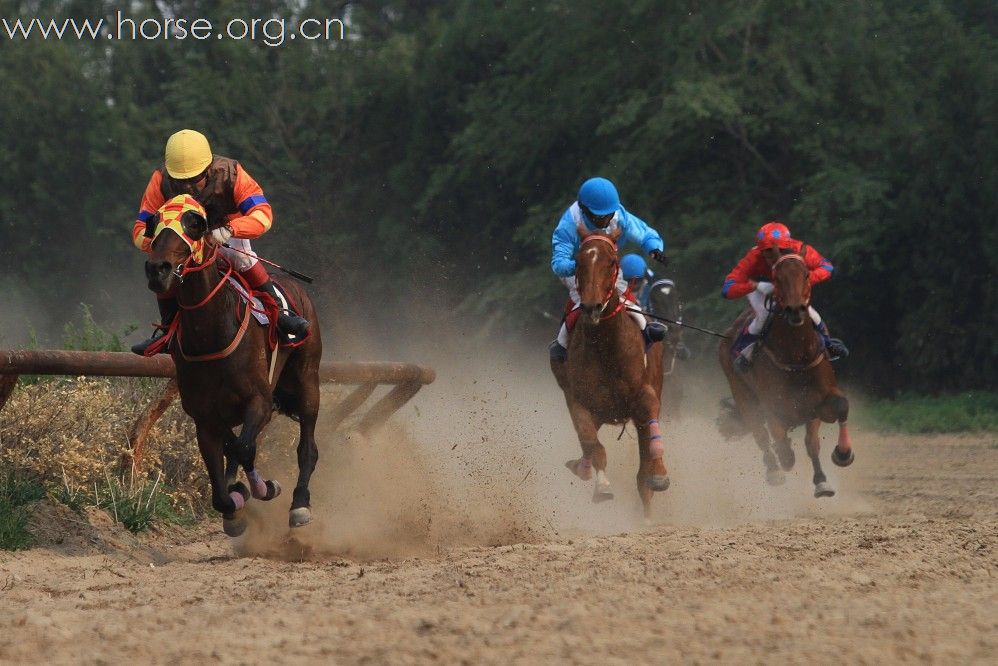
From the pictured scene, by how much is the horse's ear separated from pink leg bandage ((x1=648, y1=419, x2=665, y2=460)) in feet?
11.8

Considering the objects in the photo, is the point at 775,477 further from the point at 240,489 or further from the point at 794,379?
the point at 240,489

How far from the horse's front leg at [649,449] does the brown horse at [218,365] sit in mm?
2415

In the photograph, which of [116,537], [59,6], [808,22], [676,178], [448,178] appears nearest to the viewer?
[116,537]

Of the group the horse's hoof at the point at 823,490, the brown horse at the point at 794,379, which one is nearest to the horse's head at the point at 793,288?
the brown horse at the point at 794,379

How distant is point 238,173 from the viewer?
30.0ft

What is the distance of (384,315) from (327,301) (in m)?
1.63

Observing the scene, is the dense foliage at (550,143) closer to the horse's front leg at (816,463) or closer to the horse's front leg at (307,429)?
the horse's front leg at (816,463)

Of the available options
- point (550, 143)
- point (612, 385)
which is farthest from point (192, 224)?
point (550, 143)

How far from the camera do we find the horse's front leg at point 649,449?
33.6 feet

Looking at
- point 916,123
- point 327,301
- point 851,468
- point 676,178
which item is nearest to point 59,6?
point 327,301

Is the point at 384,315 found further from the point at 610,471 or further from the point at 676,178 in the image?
the point at 610,471

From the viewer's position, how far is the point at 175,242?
26.0 feet

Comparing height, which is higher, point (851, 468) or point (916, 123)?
point (916, 123)

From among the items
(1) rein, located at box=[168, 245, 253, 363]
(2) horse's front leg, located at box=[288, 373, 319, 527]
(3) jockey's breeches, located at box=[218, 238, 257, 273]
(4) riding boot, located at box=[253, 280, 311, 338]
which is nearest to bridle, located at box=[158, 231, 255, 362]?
(1) rein, located at box=[168, 245, 253, 363]
